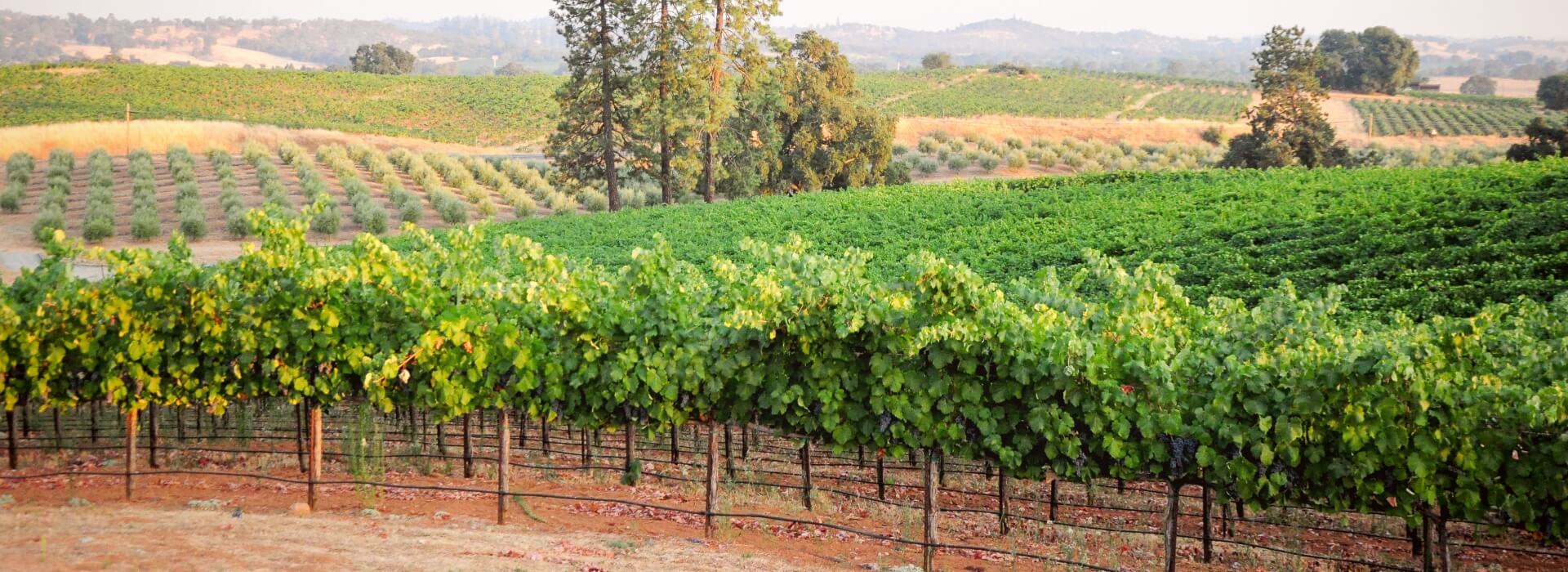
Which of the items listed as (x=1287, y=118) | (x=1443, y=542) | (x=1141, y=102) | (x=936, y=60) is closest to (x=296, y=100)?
(x=1141, y=102)

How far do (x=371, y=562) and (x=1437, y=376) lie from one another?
8.29 meters

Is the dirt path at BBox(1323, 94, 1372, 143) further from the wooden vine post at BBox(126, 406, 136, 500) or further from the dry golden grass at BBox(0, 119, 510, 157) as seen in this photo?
the wooden vine post at BBox(126, 406, 136, 500)

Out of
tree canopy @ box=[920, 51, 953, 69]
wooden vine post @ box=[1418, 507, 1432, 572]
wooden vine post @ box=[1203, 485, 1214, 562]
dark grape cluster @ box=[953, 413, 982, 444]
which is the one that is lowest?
wooden vine post @ box=[1203, 485, 1214, 562]

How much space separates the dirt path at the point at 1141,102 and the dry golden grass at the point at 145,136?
54620 millimetres

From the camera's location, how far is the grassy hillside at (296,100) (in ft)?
255

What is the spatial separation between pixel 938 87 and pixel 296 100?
55.5m

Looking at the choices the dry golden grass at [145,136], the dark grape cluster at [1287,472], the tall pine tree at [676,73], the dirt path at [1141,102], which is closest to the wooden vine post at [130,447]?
the dark grape cluster at [1287,472]

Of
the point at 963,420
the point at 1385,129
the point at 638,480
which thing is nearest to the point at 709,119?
the point at 638,480

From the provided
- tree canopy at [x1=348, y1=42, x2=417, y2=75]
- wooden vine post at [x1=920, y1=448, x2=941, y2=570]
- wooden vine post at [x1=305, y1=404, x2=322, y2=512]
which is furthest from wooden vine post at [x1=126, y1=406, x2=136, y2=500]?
tree canopy at [x1=348, y1=42, x2=417, y2=75]

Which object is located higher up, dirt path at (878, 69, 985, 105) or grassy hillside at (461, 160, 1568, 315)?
dirt path at (878, 69, 985, 105)

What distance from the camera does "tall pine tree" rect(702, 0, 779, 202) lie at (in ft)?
134

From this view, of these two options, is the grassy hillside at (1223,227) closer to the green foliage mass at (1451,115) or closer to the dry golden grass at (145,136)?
the dry golden grass at (145,136)

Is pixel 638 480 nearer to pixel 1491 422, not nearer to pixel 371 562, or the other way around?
pixel 371 562

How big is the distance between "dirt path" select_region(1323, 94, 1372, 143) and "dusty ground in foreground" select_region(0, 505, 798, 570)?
237ft
